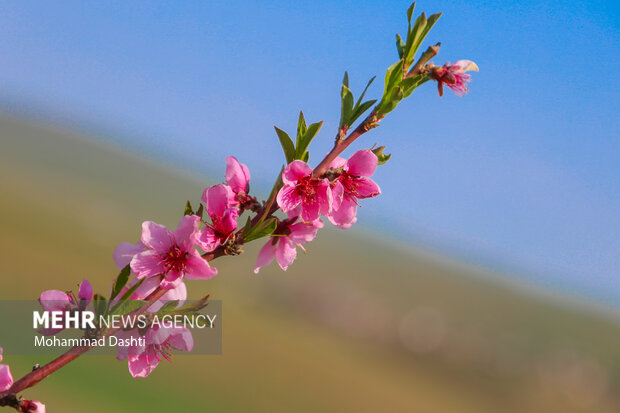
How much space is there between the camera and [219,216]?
133 cm

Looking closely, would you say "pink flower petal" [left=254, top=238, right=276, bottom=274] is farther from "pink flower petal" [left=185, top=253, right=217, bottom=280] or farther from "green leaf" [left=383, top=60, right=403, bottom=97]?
"green leaf" [left=383, top=60, right=403, bottom=97]

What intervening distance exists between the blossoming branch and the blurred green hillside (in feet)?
38.5

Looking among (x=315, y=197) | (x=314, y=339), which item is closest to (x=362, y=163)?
(x=315, y=197)

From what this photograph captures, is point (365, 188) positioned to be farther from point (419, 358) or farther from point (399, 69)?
point (419, 358)

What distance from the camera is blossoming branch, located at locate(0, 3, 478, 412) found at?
121 cm

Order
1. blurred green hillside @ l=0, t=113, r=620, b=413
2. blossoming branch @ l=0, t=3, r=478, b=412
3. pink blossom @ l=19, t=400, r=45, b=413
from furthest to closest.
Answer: blurred green hillside @ l=0, t=113, r=620, b=413, blossoming branch @ l=0, t=3, r=478, b=412, pink blossom @ l=19, t=400, r=45, b=413

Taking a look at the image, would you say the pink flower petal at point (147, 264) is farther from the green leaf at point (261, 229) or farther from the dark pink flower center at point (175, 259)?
the green leaf at point (261, 229)

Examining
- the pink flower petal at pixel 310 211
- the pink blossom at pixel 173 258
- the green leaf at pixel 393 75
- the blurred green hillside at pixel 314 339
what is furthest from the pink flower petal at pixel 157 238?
the blurred green hillside at pixel 314 339

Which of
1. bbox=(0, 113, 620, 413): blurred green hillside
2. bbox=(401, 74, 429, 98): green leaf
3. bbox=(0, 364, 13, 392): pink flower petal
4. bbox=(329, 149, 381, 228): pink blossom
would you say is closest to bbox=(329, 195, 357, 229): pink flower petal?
bbox=(329, 149, 381, 228): pink blossom

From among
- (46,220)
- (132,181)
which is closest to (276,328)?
(46,220)

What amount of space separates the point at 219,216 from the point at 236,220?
0.15ft

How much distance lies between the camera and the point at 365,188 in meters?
1.45

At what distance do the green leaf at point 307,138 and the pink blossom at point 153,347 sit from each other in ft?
1.76

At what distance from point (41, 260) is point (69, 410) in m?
8.84
